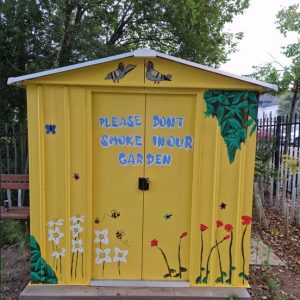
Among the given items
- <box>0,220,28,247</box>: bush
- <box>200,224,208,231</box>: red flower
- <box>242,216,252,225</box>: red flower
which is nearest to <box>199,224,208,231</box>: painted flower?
<box>200,224,208,231</box>: red flower

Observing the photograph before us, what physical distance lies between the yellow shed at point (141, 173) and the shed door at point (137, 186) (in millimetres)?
11

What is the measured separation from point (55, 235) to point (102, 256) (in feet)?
1.86

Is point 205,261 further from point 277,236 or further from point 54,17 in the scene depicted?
point 54,17

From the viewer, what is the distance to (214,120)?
11.4ft

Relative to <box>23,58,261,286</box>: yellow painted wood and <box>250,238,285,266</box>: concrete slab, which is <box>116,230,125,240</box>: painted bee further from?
<box>250,238,285,266</box>: concrete slab

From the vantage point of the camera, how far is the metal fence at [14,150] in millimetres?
5914

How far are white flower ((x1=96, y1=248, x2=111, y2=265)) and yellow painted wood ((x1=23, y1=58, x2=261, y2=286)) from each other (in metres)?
0.04

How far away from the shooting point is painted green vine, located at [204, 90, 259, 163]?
11.3ft

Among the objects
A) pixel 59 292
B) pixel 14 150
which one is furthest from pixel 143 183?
pixel 14 150

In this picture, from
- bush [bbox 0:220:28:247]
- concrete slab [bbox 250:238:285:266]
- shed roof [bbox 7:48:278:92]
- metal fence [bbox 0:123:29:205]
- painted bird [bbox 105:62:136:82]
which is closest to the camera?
shed roof [bbox 7:48:278:92]

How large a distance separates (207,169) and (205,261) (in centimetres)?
102

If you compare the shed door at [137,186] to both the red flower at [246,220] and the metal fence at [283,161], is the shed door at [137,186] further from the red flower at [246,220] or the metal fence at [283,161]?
the metal fence at [283,161]

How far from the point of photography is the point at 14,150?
613 centimetres

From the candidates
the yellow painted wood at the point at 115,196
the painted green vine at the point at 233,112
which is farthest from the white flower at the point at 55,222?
the painted green vine at the point at 233,112
